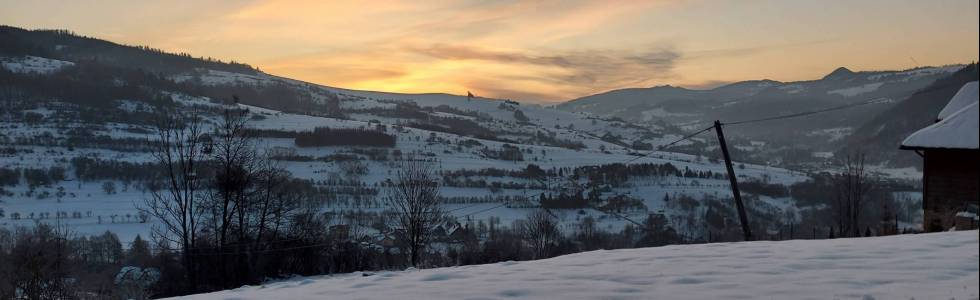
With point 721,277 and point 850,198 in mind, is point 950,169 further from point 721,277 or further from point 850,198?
point 850,198

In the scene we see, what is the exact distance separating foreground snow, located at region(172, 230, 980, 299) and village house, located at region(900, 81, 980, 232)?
1229 centimetres

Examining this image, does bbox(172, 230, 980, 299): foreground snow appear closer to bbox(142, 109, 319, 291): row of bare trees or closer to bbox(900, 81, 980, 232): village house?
bbox(900, 81, 980, 232): village house

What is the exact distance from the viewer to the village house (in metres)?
20.8

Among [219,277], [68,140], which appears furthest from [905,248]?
[68,140]

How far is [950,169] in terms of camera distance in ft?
73.9

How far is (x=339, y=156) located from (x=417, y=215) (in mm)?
130658

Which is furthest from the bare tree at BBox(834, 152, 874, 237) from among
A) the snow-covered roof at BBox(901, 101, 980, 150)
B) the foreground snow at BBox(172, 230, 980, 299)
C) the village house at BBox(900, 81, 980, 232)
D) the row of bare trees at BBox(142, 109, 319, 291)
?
the row of bare trees at BBox(142, 109, 319, 291)

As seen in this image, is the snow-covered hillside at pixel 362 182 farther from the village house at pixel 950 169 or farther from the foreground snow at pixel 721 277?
the foreground snow at pixel 721 277

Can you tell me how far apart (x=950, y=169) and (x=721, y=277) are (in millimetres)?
19823

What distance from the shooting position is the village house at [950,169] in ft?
68.2

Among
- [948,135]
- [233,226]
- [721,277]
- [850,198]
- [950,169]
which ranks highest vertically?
[948,135]

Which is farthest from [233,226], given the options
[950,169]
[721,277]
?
[950,169]

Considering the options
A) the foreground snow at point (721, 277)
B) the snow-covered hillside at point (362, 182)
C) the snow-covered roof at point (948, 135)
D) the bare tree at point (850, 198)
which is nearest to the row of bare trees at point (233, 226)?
the foreground snow at point (721, 277)

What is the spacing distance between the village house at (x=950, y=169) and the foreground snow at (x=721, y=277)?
12287mm
